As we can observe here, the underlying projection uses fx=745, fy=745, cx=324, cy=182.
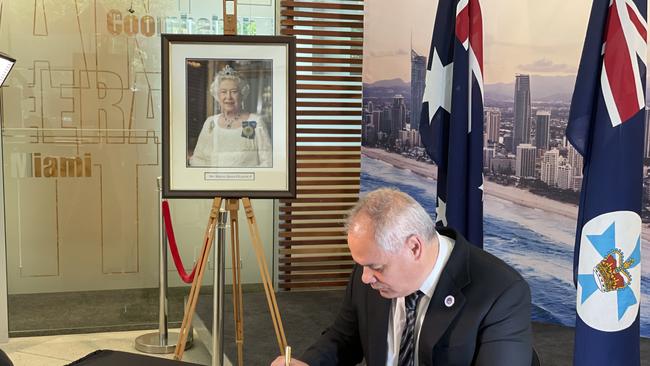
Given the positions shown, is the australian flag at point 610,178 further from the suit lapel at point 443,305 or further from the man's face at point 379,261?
the man's face at point 379,261

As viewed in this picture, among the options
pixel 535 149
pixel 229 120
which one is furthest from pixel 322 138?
pixel 229 120

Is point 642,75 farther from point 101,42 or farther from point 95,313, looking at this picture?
point 95,313

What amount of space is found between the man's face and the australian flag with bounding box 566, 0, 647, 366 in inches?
47.5

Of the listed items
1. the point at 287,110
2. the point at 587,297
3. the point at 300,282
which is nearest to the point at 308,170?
the point at 300,282

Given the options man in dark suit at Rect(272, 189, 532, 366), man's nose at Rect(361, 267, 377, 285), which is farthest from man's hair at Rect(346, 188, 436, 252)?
man's nose at Rect(361, 267, 377, 285)

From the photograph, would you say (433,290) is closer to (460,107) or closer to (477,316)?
(477,316)

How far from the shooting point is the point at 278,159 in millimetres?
3875

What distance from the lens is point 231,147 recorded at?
3877 millimetres

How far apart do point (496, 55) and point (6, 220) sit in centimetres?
358

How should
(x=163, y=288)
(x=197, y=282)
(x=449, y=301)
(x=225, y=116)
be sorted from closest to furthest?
(x=449, y=301) → (x=197, y=282) → (x=225, y=116) → (x=163, y=288)

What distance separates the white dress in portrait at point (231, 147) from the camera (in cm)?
387


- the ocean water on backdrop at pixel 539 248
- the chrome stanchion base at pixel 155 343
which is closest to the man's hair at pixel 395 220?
the ocean water on backdrop at pixel 539 248

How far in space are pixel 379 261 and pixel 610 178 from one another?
1.32m

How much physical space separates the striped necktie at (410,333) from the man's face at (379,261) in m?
0.09
